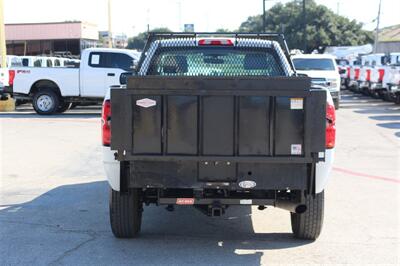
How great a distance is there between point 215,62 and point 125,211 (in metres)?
2.05

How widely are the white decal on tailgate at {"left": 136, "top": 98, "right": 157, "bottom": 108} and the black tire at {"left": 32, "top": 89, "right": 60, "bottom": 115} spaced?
1481 cm

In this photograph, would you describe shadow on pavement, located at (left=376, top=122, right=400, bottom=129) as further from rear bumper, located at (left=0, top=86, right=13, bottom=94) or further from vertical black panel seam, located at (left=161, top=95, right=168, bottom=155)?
vertical black panel seam, located at (left=161, top=95, right=168, bottom=155)

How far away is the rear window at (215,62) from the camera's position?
6.54 m

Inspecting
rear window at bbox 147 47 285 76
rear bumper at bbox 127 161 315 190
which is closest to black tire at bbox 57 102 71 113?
rear window at bbox 147 47 285 76

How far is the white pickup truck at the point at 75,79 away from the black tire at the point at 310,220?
1378 centimetres

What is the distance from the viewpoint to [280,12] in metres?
79.4

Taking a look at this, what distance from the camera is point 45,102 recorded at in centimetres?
1911

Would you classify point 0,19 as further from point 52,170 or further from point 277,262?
point 277,262

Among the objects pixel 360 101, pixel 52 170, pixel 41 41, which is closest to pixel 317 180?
pixel 52 170

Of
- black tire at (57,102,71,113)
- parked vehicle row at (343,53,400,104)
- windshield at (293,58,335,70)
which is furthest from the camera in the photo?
parked vehicle row at (343,53,400,104)

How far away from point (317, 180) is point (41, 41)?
180 ft

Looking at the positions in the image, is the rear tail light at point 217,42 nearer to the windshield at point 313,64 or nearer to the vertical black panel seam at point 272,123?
the vertical black panel seam at point 272,123

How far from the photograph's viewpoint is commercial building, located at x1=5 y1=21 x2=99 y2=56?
183 feet

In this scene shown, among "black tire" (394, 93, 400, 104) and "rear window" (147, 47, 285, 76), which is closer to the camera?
"rear window" (147, 47, 285, 76)
